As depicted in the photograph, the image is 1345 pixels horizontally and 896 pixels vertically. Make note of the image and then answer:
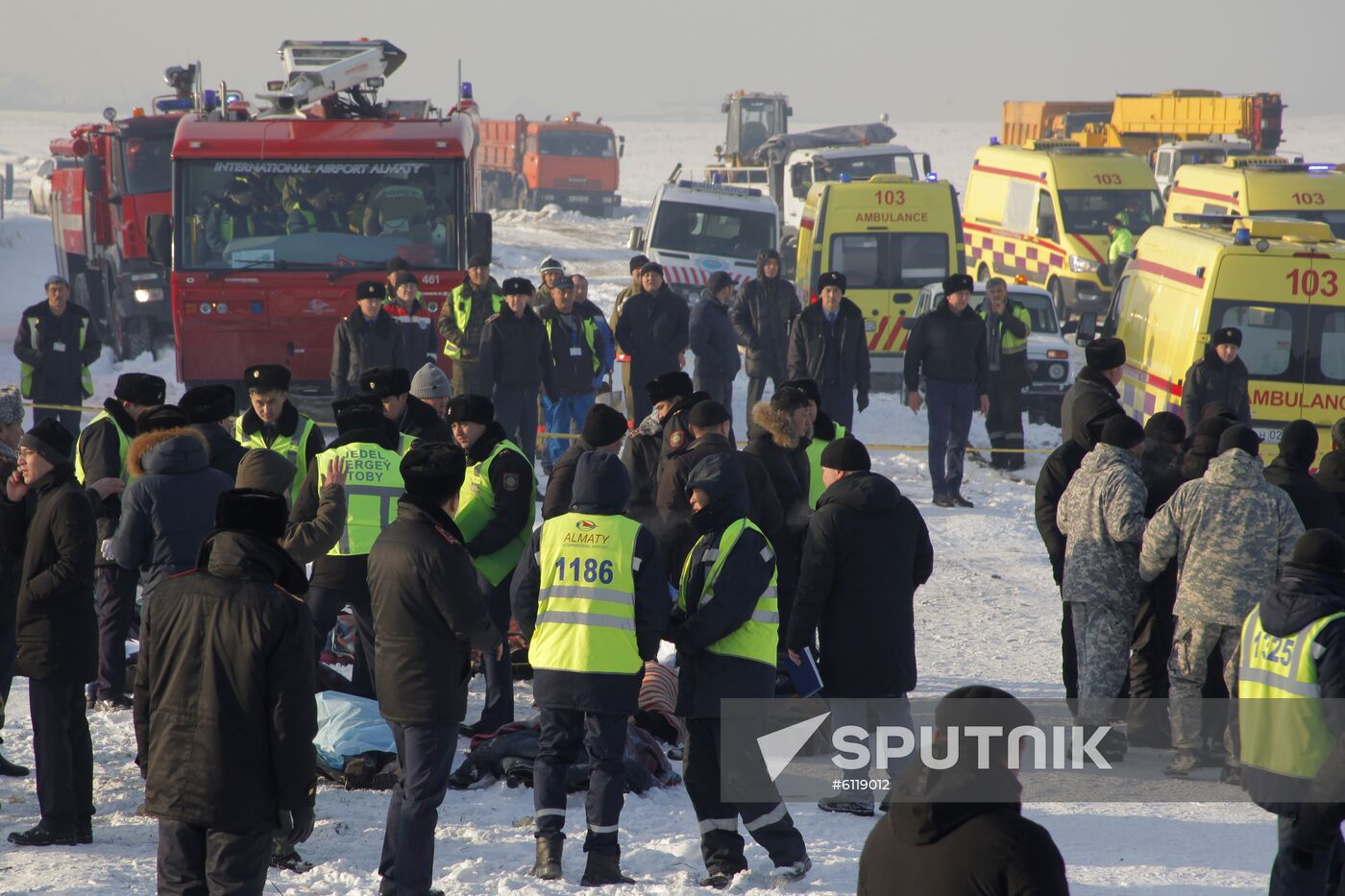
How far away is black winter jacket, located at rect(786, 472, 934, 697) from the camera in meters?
6.61

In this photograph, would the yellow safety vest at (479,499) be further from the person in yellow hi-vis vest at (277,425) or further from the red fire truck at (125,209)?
the red fire truck at (125,209)

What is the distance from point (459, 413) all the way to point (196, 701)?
292cm

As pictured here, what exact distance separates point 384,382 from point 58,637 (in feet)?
8.30

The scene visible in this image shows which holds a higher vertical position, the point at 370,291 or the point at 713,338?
the point at 370,291

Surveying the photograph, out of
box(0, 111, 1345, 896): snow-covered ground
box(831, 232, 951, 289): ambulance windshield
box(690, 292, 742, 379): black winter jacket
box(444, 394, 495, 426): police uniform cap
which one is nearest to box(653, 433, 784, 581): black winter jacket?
box(444, 394, 495, 426): police uniform cap

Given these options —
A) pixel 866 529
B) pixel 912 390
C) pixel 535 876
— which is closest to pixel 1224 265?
pixel 912 390

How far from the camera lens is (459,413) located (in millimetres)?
7371

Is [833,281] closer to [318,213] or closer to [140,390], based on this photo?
[318,213]

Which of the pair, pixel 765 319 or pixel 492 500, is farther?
pixel 765 319

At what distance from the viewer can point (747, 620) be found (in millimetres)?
5926

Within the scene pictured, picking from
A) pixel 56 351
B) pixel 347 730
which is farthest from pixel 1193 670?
pixel 56 351

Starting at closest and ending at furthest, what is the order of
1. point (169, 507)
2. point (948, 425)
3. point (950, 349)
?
point (169, 507) → point (950, 349) → point (948, 425)

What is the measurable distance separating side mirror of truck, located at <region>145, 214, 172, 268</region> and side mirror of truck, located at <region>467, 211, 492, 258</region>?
2745mm

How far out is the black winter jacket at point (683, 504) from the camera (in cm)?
733
